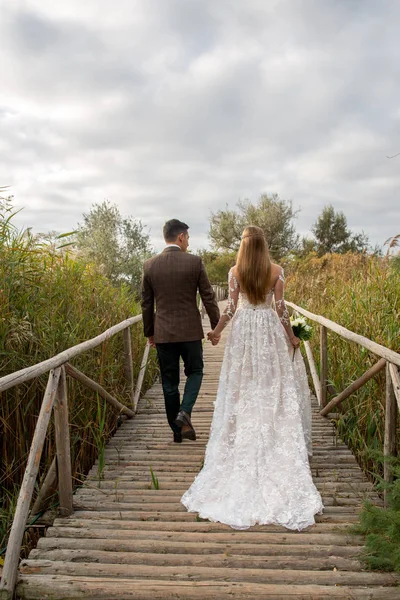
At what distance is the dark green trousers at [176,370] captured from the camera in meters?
4.19

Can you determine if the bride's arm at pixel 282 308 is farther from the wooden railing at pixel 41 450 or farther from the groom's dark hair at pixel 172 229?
the wooden railing at pixel 41 450

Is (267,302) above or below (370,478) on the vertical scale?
above

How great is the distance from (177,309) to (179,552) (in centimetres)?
197

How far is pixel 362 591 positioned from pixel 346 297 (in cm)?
379

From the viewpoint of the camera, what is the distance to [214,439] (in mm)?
3453

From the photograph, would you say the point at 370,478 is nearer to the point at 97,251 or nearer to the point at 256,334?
the point at 256,334

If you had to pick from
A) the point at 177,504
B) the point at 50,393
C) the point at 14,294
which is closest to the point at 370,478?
the point at 177,504

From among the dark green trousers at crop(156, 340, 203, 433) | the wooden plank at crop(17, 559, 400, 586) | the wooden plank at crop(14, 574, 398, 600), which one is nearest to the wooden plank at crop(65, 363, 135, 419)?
the dark green trousers at crop(156, 340, 203, 433)

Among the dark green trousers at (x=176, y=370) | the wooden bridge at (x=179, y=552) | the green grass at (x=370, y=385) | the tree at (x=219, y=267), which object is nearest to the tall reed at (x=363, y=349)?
the green grass at (x=370, y=385)

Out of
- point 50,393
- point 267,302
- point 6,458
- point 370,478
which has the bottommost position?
point 370,478

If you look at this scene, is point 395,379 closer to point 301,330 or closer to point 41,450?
point 301,330

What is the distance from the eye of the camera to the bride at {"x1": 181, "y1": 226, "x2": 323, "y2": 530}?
2.85 m

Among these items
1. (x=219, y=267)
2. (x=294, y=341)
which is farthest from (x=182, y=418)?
(x=219, y=267)

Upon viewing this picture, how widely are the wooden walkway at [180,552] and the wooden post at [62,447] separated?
101 millimetres
